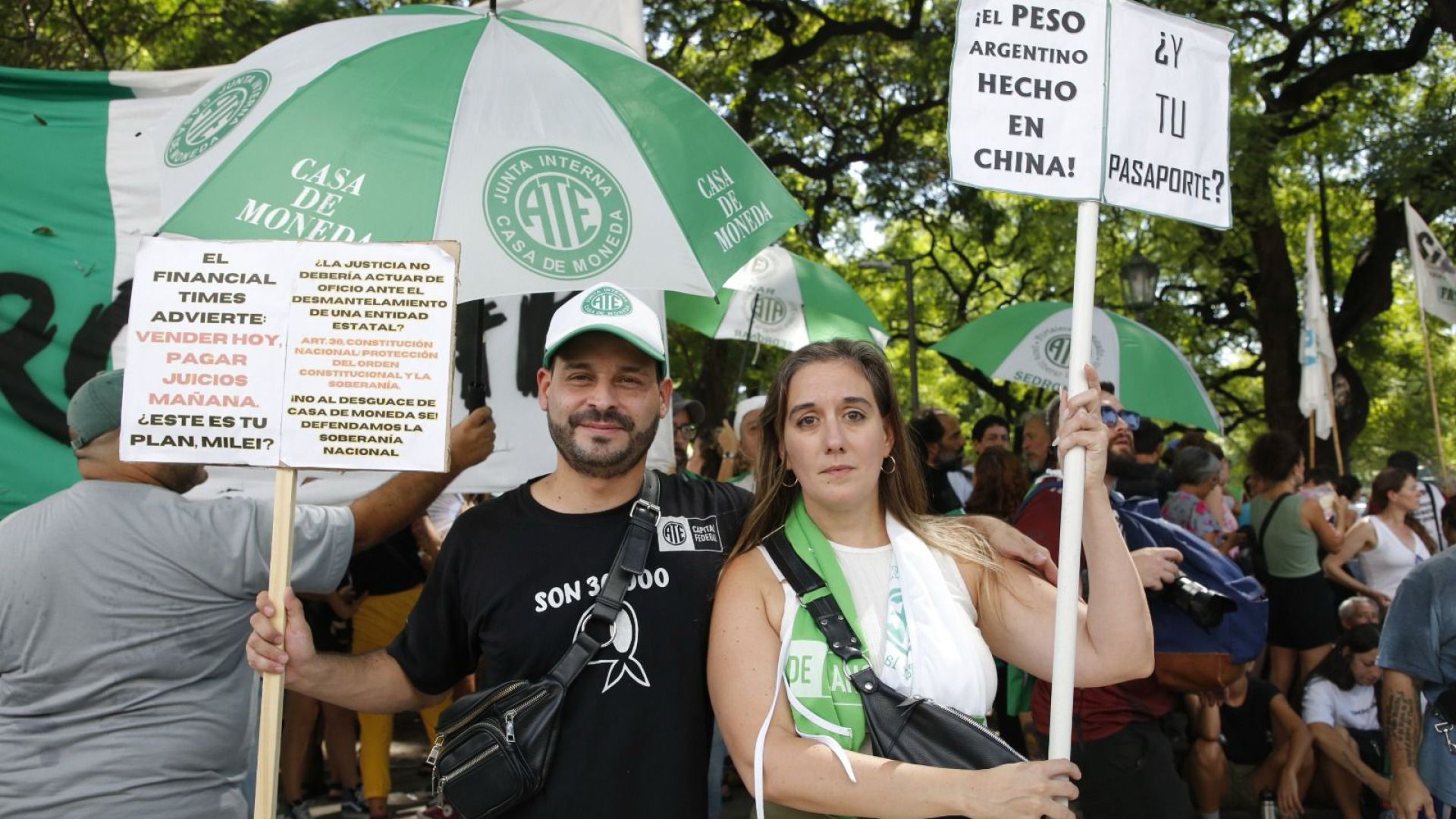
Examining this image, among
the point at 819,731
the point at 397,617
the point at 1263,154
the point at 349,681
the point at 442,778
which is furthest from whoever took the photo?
the point at 1263,154

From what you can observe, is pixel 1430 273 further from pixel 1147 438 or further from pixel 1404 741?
pixel 1404 741

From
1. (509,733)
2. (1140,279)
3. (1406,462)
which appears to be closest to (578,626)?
(509,733)

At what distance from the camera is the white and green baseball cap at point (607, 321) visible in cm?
286

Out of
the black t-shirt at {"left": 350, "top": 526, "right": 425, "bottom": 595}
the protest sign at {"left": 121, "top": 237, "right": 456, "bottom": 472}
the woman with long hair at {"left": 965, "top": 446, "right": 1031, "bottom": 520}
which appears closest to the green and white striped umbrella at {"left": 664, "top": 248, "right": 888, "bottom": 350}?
the woman with long hair at {"left": 965, "top": 446, "right": 1031, "bottom": 520}

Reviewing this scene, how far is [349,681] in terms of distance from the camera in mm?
2799

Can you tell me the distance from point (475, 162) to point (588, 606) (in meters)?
1.24

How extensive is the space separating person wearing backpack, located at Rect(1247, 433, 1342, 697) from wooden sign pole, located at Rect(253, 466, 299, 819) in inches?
270

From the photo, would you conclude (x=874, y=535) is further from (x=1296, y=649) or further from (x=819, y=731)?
(x=1296, y=649)

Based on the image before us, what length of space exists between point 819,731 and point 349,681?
1114 mm

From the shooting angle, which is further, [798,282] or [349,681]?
[798,282]

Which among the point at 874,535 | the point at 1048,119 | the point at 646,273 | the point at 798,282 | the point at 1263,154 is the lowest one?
the point at 874,535

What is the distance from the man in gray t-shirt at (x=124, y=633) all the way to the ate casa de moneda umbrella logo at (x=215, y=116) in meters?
0.63

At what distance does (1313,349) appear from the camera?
32.9ft

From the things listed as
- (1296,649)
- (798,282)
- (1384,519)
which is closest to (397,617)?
(798,282)
